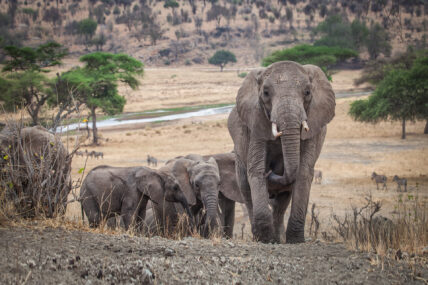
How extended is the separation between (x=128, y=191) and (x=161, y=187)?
0.64 metres

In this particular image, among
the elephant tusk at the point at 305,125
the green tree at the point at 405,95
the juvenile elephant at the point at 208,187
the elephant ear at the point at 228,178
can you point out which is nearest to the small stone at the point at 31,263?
the elephant tusk at the point at 305,125

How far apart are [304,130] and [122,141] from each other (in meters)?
27.0

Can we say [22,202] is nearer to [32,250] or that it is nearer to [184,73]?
[32,250]

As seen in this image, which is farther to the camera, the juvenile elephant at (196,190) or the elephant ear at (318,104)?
the juvenile elephant at (196,190)

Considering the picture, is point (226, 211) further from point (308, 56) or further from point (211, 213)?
point (308, 56)

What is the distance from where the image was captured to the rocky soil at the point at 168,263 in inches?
145

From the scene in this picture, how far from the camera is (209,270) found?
3.97m

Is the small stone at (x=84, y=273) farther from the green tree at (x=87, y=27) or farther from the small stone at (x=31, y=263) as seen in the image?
the green tree at (x=87, y=27)

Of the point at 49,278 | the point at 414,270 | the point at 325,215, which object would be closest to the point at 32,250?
the point at 49,278

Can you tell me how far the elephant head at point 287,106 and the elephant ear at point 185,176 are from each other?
245 cm

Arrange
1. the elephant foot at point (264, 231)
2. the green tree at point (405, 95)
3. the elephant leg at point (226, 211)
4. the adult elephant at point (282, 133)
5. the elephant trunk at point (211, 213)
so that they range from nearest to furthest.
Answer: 1. the adult elephant at point (282, 133)
2. the elephant foot at point (264, 231)
3. the elephant trunk at point (211, 213)
4. the elephant leg at point (226, 211)
5. the green tree at point (405, 95)

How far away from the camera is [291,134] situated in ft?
17.9

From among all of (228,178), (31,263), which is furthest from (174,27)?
(31,263)

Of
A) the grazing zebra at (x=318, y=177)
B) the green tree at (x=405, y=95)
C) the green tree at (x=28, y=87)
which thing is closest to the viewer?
the grazing zebra at (x=318, y=177)
